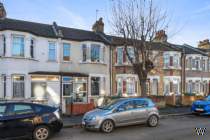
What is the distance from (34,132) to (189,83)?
23.5 meters

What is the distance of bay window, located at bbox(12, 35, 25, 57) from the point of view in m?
19.1

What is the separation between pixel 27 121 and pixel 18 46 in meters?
10.2

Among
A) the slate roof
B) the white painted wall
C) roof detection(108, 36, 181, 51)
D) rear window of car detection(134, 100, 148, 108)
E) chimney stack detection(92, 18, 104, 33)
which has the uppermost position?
chimney stack detection(92, 18, 104, 33)

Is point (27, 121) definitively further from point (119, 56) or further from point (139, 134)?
point (119, 56)

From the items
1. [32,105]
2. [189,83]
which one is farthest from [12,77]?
[189,83]

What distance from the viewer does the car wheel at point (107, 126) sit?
12330 mm

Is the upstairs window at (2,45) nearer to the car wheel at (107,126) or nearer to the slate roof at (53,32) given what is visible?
the slate roof at (53,32)

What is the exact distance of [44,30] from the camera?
22141mm

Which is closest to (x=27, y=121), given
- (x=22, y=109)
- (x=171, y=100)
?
(x=22, y=109)

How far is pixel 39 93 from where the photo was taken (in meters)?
20.2

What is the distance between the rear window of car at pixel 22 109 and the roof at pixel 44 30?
31.5 feet

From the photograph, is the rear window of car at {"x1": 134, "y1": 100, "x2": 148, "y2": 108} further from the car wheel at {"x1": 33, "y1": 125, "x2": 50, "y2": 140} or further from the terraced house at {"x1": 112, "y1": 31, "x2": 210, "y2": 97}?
the terraced house at {"x1": 112, "y1": 31, "x2": 210, "y2": 97}

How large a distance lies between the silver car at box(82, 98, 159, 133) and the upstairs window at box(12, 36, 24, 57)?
29.6ft

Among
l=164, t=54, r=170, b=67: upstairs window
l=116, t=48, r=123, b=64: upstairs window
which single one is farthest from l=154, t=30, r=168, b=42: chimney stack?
l=116, t=48, r=123, b=64: upstairs window
